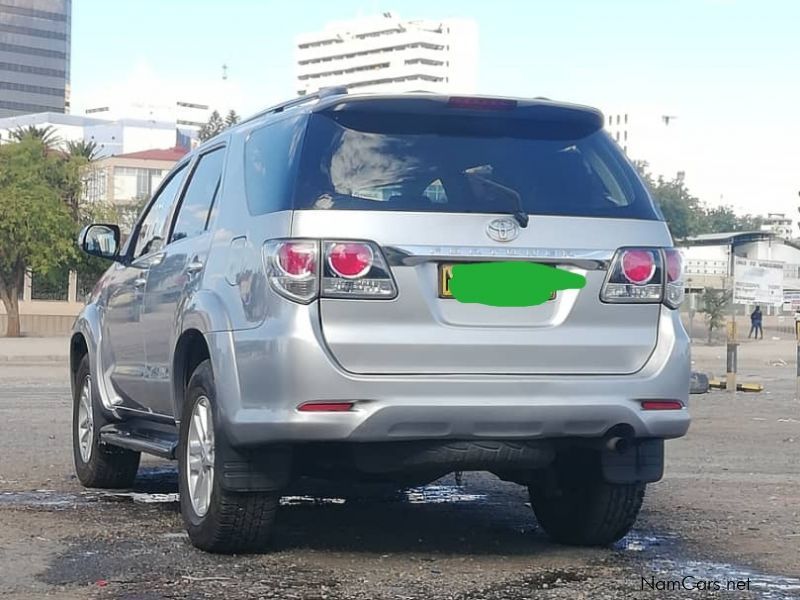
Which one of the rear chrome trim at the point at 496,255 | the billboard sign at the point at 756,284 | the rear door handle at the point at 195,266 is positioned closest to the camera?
the rear chrome trim at the point at 496,255

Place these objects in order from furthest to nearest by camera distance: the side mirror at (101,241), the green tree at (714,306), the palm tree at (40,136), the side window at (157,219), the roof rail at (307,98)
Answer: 1. the palm tree at (40,136)
2. the green tree at (714,306)
3. the side mirror at (101,241)
4. the side window at (157,219)
5. the roof rail at (307,98)

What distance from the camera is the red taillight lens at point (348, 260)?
5.55 meters

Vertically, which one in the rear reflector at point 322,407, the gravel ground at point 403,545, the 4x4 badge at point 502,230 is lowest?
the gravel ground at point 403,545

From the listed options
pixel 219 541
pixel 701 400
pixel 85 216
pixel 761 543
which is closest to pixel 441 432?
pixel 219 541

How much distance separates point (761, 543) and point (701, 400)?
494 inches

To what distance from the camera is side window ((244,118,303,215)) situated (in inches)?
230

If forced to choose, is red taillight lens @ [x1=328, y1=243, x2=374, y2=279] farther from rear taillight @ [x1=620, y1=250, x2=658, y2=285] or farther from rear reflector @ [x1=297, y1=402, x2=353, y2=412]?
rear taillight @ [x1=620, y1=250, x2=658, y2=285]

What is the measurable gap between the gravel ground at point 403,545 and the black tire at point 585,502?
0.36ft

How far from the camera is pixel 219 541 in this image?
19.6ft

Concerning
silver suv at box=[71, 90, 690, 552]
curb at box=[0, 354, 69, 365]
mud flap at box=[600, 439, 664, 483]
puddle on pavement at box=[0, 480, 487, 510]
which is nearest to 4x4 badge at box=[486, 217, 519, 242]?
silver suv at box=[71, 90, 690, 552]

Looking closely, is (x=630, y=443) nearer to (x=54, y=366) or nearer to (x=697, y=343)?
(x=54, y=366)

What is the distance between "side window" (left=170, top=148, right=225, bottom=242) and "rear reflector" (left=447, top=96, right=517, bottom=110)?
144cm

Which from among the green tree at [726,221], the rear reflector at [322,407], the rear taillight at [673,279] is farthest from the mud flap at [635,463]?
the green tree at [726,221]

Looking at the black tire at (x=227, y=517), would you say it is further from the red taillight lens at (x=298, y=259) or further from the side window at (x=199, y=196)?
the side window at (x=199, y=196)
